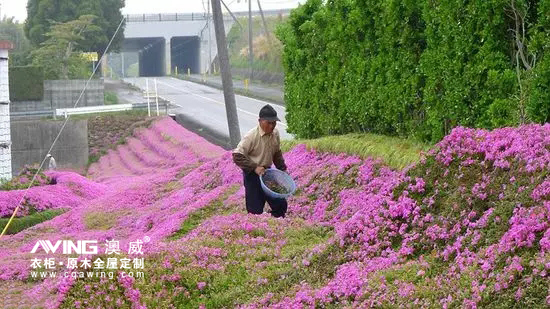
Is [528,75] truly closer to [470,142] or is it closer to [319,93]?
[470,142]

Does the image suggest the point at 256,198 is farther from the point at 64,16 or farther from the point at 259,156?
the point at 64,16

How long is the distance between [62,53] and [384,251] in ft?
171

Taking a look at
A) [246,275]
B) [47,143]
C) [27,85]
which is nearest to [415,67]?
[246,275]

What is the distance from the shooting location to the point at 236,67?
89.1 meters

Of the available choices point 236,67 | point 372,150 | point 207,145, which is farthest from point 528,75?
point 236,67

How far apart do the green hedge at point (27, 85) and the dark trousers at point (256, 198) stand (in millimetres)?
35939

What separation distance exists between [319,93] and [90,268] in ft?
32.7

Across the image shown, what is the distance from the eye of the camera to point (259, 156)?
477 inches

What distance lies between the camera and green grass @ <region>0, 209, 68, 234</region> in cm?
2066

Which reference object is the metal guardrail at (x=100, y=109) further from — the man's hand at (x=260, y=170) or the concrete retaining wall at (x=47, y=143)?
the man's hand at (x=260, y=170)

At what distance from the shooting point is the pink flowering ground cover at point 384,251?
24.7 feet

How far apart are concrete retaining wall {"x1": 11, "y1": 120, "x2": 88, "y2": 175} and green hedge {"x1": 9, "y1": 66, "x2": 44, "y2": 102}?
7.19 m

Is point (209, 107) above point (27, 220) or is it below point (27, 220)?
below

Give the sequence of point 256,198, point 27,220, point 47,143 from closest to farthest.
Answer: point 256,198
point 27,220
point 47,143
